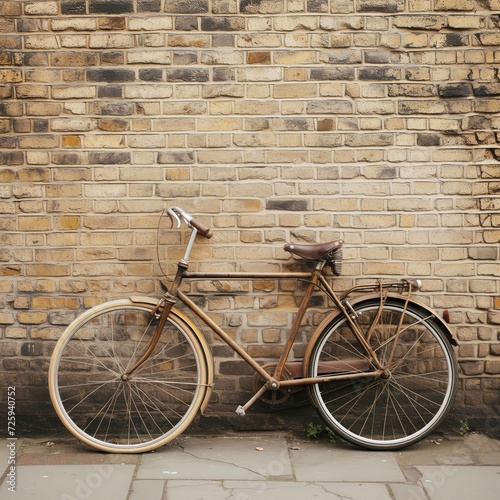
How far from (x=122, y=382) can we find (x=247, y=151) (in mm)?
1577

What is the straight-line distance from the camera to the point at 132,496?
339 centimetres

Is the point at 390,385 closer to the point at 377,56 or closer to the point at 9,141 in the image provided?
the point at 377,56

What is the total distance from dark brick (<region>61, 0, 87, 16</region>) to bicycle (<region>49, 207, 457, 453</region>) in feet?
4.43

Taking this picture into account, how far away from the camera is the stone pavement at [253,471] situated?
3.44 metres

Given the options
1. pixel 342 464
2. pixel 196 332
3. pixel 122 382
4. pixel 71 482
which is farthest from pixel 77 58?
pixel 342 464

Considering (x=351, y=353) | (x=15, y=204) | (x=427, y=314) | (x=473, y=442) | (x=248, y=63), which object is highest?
(x=248, y=63)

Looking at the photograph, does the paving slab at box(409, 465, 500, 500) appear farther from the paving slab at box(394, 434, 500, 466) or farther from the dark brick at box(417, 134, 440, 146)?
the dark brick at box(417, 134, 440, 146)

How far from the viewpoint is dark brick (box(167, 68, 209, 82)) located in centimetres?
411

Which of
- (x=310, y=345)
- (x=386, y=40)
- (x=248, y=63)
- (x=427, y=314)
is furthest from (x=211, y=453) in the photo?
(x=386, y=40)

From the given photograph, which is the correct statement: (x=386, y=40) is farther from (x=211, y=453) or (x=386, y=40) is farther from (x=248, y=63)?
(x=211, y=453)

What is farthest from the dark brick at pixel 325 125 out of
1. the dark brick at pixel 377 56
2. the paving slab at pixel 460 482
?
the paving slab at pixel 460 482

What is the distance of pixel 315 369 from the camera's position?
4.01m

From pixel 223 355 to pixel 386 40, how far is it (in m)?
2.12

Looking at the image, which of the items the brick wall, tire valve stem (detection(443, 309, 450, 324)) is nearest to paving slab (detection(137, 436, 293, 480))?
the brick wall
